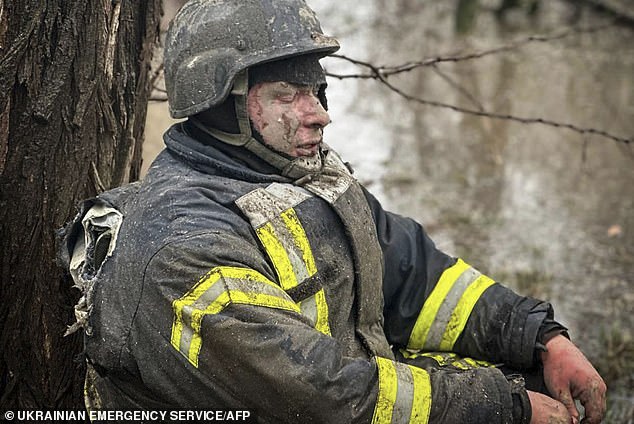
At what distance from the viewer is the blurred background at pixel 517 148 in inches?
211

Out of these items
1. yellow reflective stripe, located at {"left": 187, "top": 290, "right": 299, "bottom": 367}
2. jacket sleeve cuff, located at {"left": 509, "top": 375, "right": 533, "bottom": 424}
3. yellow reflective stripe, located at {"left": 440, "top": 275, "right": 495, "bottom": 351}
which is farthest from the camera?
yellow reflective stripe, located at {"left": 440, "top": 275, "right": 495, "bottom": 351}

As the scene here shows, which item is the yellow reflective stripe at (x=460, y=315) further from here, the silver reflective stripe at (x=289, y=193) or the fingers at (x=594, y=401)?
the silver reflective stripe at (x=289, y=193)

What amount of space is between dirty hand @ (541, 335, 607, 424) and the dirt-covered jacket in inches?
3.1

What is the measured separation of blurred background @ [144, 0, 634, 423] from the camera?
5348mm

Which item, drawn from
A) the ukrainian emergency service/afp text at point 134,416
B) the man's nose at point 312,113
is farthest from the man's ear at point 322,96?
the ukrainian emergency service/afp text at point 134,416

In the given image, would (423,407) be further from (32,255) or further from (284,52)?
(32,255)

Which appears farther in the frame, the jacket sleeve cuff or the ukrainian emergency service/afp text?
the jacket sleeve cuff

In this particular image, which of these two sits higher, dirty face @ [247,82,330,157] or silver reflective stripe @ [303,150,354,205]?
dirty face @ [247,82,330,157]

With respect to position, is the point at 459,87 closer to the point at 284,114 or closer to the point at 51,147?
the point at 284,114

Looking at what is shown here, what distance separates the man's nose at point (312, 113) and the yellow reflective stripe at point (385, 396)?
0.74 m

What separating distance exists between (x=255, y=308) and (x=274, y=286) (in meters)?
0.10

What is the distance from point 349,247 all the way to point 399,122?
269 inches

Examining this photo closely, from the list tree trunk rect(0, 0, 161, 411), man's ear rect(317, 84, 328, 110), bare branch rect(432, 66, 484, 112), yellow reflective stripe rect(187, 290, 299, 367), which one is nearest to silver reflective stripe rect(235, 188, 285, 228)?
yellow reflective stripe rect(187, 290, 299, 367)

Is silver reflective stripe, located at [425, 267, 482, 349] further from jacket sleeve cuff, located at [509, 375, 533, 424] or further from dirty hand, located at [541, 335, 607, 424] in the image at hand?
jacket sleeve cuff, located at [509, 375, 533, 424]
